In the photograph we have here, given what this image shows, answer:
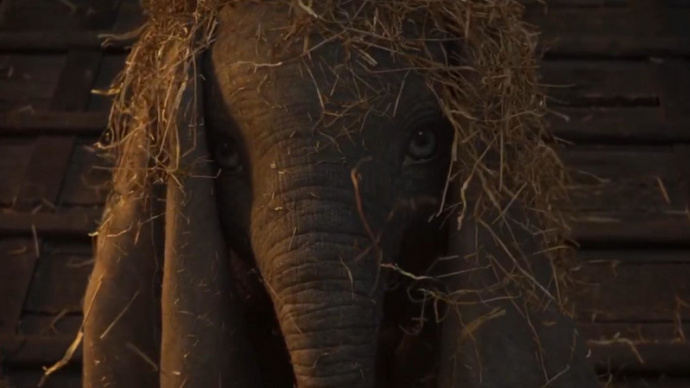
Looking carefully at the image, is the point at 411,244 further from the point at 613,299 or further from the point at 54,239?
the point at 54,239

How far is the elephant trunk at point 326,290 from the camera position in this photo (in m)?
1.75

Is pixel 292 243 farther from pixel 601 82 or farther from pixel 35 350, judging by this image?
pixel 601 82

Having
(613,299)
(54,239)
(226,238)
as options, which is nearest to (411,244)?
(226,238)

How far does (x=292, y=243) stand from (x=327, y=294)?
9cm

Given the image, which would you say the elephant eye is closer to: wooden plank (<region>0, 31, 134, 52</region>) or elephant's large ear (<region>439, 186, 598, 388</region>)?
elephant's large ear (<region>439, 186, 598, 388</region>)

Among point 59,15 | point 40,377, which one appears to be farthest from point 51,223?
point 59,15

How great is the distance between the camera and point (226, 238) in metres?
1.98

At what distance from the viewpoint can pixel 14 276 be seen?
2.98 metres

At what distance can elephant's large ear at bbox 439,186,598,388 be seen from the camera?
1.89 m

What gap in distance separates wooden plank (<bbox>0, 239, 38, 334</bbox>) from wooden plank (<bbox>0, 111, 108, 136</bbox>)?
0.34 metres

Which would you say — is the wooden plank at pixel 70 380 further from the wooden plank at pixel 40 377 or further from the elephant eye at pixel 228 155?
the elephant eye at pixel 228 155

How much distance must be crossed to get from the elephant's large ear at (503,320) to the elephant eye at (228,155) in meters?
0.35

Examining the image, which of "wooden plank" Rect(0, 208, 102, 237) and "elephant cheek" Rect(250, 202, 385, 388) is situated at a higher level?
"wooden plank" Rect(0, 208, 102, 237)

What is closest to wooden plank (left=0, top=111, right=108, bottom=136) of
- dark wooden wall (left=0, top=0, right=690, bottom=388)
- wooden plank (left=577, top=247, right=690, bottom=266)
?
dark wooden wall (left=0, top=0, right=690, bottom=388)
